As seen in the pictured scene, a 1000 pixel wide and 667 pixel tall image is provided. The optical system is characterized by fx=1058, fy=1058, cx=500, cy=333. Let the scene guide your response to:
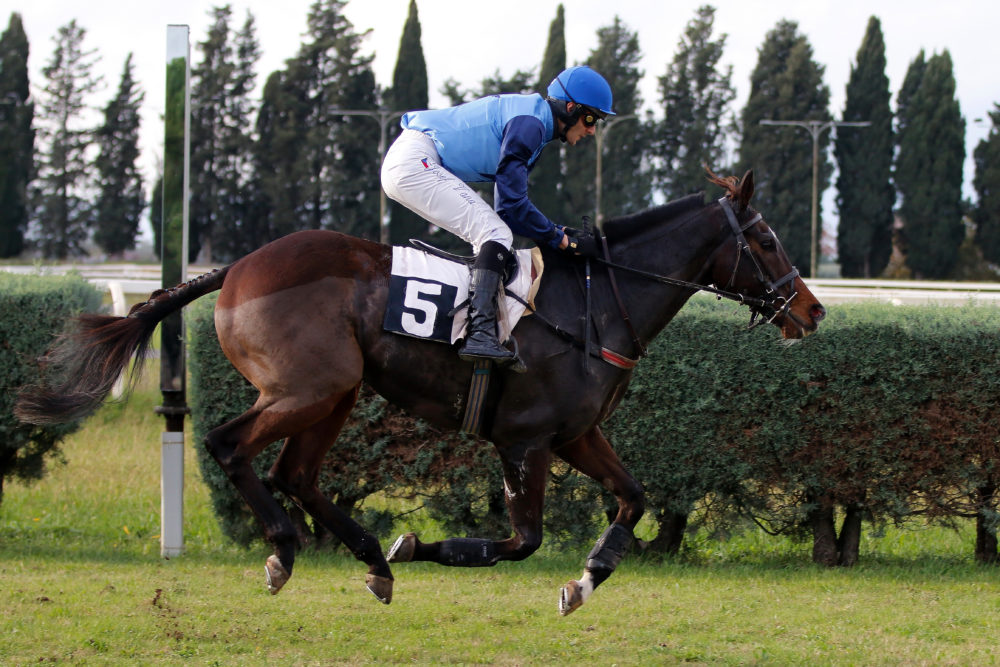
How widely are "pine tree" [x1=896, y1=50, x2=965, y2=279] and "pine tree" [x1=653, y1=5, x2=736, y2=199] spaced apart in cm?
1058

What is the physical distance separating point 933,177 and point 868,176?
274 centimetres

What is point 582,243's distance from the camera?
5.00m

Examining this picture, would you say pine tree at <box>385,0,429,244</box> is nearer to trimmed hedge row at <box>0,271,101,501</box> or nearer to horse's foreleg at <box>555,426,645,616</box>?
trimmed hedge row at <box>0,271,101,501</box>

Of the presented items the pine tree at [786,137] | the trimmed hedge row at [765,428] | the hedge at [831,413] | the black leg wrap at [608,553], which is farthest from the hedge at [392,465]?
the pine tree at [786,137]

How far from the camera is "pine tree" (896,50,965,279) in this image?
45531 millimetres

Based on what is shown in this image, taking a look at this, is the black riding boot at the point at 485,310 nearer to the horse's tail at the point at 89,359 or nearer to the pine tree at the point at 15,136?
the horse's tail at the point at 89,359

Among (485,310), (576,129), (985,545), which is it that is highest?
(576,129)

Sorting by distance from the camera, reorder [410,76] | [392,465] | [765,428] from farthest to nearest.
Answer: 1. [410,76]
2. [392,465]
3. [765,428]

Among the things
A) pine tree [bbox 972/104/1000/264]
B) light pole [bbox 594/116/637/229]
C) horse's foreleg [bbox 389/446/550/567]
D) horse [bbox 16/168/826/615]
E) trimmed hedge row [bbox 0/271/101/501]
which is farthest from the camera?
pine tree [bbox 972/104/1000/264]

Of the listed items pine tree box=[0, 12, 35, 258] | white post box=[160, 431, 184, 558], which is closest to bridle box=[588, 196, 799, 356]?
white post box=[160, 431, 184, 558]

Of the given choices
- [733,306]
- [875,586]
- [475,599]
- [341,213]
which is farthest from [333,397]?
[341,213]

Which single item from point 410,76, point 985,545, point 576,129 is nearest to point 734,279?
point 576,129

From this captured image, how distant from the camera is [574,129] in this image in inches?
198

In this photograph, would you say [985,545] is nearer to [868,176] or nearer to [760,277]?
[760,277]
